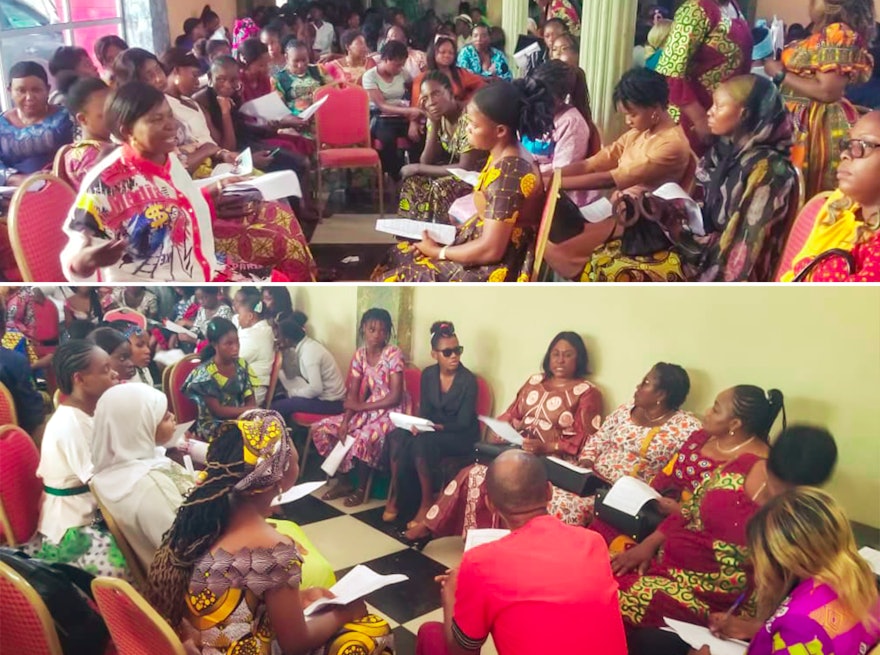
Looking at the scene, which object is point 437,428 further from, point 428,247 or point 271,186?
point 271,186

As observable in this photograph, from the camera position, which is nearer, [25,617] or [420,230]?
[25,617]

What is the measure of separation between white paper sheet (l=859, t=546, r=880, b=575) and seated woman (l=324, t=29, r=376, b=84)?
4.13 meters

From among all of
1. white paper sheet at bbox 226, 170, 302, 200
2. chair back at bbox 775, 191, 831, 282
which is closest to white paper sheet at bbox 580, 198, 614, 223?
chair back at bbox 775, 191, 831, 282

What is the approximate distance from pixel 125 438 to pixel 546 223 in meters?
1.07

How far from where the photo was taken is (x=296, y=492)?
1.24 meters

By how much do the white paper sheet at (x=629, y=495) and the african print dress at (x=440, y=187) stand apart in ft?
4.84

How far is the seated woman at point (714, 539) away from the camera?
1.13 meters

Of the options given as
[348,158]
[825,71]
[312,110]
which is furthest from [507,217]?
[348,158]

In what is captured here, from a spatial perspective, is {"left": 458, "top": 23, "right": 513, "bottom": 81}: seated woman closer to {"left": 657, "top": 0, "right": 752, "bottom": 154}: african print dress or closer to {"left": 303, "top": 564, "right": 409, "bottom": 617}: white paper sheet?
{"left": 657, "top": 0, "right": 752, "bottom": 154}: african print dress

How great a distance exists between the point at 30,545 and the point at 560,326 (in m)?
0.87

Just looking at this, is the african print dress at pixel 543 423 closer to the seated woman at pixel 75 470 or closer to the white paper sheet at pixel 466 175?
the seated woman at pixel 75 470

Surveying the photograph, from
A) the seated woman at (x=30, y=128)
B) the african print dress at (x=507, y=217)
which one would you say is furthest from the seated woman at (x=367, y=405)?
the seated woman at (x=30, y=128)

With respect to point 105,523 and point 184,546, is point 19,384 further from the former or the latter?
point 184,546

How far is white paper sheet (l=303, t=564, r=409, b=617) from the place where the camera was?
1.23 metres
